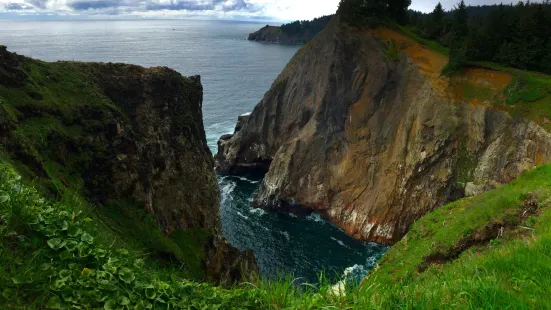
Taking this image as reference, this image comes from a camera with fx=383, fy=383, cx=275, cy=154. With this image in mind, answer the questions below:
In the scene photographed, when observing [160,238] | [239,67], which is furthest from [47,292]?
[239,67]

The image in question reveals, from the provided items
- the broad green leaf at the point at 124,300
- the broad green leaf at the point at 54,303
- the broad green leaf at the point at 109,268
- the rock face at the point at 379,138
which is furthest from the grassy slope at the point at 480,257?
the rock face at the point at 379,138

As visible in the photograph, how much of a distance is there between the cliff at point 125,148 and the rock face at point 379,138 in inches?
813

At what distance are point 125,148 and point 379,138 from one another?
3347 cm

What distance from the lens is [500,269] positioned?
7.08 meters

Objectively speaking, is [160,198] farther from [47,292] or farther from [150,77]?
[47,292]

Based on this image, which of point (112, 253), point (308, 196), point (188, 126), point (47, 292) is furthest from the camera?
point (308, 196)

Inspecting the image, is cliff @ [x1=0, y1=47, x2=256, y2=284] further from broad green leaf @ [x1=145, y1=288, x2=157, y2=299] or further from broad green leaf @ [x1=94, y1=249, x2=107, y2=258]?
broad green leaf @ [x1=145, y1=288, x2=157, y2=299]

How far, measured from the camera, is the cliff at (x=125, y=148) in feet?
62.7

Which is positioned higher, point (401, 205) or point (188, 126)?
point (188, 126)

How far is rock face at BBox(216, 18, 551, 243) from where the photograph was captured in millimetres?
41562

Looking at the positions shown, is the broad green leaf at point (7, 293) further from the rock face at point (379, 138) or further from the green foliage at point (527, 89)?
the green foliage at point (527, 89)

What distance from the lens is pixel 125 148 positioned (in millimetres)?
24734

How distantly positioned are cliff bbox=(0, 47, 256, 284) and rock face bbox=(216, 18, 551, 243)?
67.8ft

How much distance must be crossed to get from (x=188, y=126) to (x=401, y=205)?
1029 inches
